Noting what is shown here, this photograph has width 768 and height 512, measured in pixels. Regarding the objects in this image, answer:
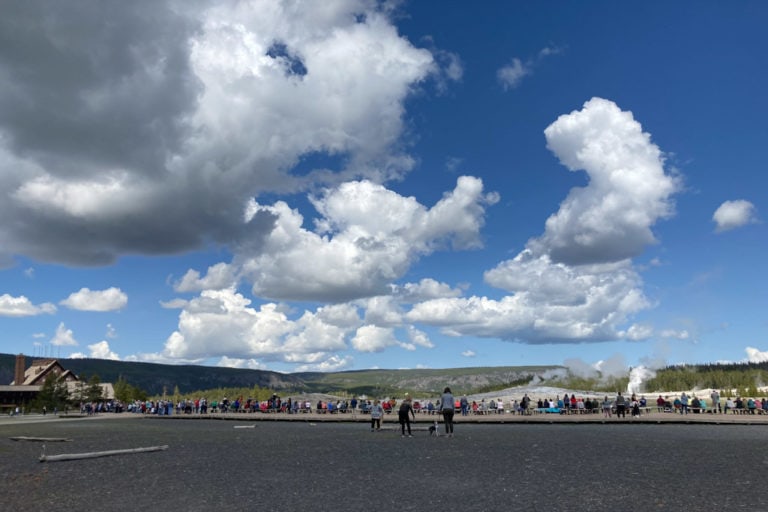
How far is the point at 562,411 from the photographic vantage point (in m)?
49.8

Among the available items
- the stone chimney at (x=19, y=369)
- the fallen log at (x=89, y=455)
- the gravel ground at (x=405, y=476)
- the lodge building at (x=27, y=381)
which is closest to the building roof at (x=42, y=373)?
the lodge building at (x=27, y=381)

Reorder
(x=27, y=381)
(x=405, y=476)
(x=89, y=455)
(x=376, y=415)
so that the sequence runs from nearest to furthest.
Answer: (x=405, y=476) < (x=89, y=455) < (x=376, y=415) < (x=27, y=381)

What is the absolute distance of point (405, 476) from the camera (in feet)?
50.0

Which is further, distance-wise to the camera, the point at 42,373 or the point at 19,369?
the point at 42,373

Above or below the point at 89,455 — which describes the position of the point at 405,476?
above

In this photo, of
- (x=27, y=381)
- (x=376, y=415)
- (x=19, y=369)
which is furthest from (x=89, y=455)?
(x=27, y=381)

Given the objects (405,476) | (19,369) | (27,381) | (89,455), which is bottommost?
(27,381)

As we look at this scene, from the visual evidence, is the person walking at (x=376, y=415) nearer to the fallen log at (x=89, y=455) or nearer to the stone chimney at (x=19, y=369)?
the fallen log at (x=89, y=455)

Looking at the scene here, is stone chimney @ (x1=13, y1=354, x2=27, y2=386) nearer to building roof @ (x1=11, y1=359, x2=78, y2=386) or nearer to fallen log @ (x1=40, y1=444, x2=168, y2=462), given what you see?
building roof @ (x1=11, y1=359, x2=78, y2=386)

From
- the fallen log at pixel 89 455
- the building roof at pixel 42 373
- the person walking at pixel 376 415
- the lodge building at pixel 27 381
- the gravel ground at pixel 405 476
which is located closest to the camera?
the gravel ground at pixel 405 476

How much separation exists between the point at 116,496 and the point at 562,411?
4266cm

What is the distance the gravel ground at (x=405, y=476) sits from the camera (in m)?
11.8

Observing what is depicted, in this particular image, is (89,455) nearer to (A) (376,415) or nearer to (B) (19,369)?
(A) (376,415)

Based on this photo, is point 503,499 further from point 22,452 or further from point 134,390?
point 134,390
